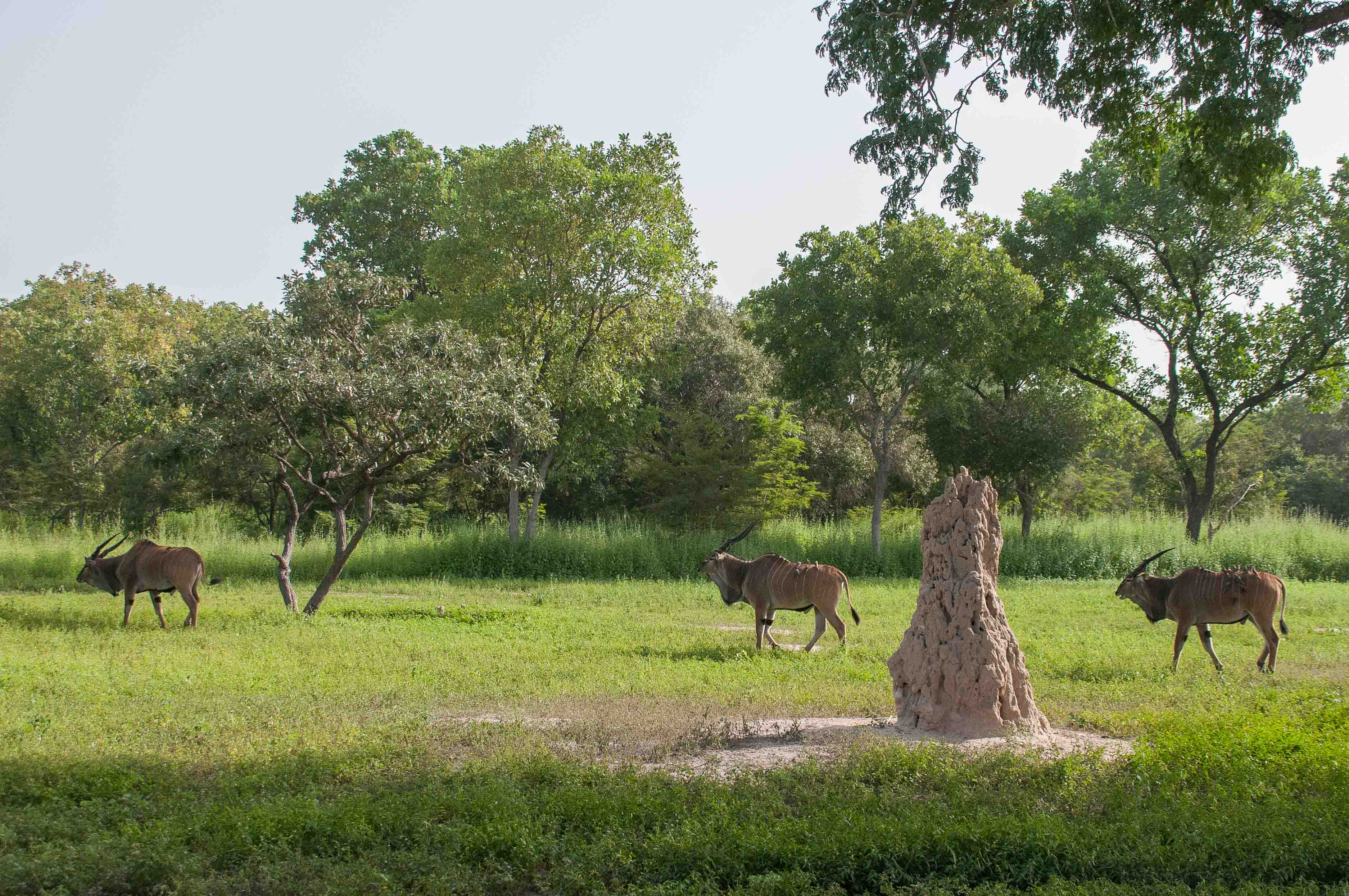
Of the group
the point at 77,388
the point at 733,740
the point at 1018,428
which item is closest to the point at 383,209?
the point at 77,388

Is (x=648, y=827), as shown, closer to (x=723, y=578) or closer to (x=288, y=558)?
(x=723, y=578)

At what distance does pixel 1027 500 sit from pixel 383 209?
74.7 ft

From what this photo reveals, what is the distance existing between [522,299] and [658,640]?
13.0 meters

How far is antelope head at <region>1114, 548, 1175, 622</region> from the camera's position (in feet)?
45.0

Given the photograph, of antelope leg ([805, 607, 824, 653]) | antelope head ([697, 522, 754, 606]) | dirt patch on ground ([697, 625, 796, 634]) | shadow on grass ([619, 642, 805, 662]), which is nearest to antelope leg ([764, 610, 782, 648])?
shadow on grass ([619, 642, 805, 662])

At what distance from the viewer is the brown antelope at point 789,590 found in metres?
14.0

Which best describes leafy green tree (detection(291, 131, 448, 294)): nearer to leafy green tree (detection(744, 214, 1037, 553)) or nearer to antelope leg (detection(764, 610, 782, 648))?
leafy green tree (detection(744, 214, 1037, 553))

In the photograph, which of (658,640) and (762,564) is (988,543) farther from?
(658,640)

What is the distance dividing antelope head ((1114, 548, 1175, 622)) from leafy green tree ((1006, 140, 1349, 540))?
1480cm

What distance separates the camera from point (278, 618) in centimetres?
1611

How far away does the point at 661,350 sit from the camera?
100ft

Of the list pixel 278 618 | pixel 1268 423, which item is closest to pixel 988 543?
pixel 278 618

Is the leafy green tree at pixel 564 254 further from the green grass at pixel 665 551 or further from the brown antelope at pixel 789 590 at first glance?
the brown antelope at pixel 789 590

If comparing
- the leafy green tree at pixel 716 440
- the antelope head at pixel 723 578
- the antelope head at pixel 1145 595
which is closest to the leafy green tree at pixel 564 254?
the leafy green tree at pixel 716 440
